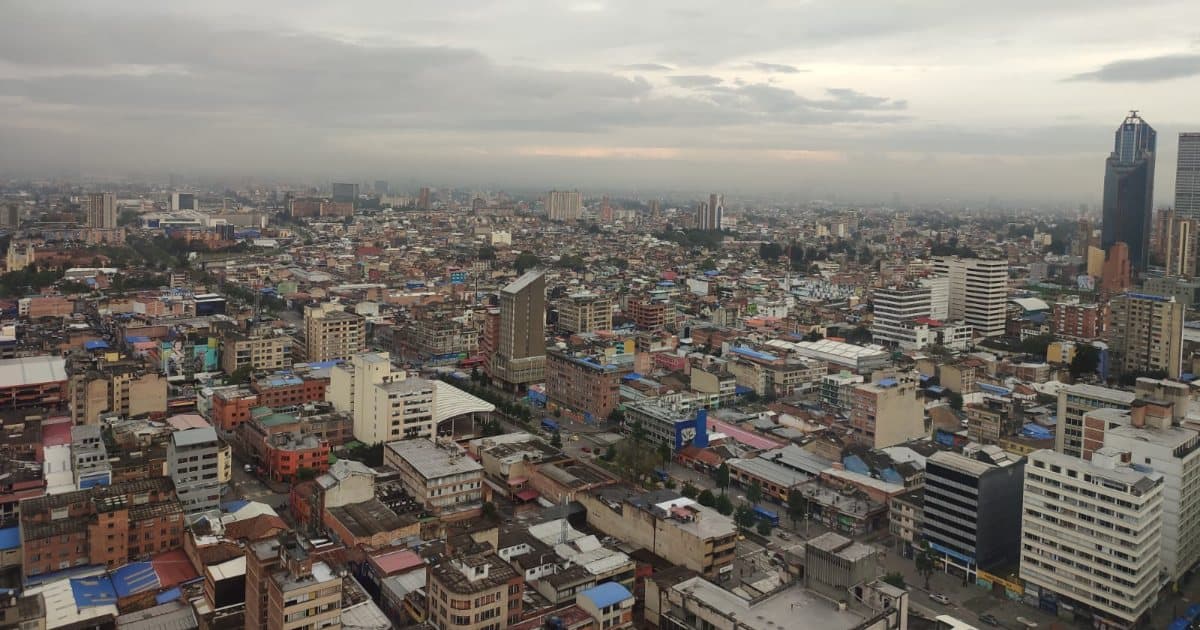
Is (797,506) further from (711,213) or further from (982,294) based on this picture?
(711,213)

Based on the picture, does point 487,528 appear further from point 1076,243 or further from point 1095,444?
point 1076,243

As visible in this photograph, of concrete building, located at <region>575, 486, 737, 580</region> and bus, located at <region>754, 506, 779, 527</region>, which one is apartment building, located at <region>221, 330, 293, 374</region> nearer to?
concrete building, located at <region>575, 486, 737, 580</region>

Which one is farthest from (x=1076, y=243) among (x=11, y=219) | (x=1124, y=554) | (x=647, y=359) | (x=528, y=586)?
(x=11, y=219)

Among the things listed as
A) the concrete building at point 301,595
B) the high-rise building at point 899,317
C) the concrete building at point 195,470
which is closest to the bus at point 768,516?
the concrete building at point 301,595

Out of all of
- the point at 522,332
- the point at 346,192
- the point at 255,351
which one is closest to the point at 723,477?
the point at 522,332

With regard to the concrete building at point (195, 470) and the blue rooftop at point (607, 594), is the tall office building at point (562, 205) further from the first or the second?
the blue rooftop at point (607, 594)

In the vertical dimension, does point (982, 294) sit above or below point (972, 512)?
above
